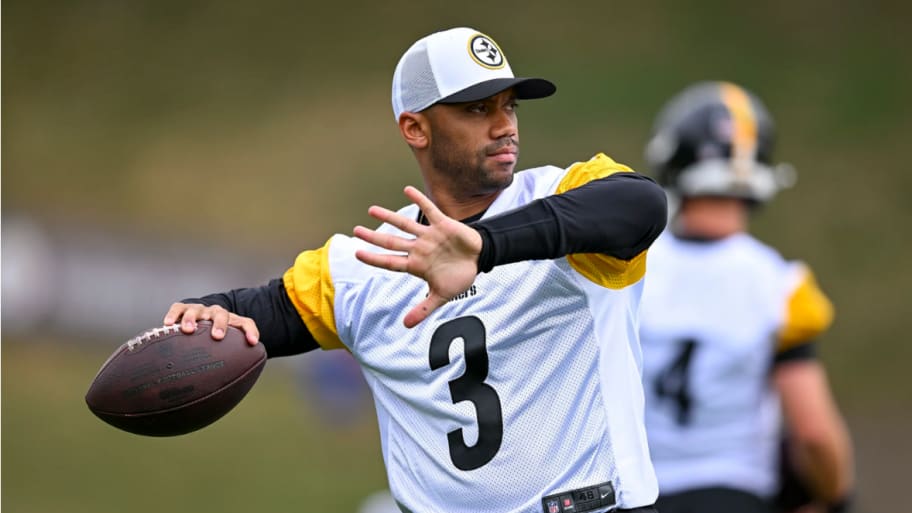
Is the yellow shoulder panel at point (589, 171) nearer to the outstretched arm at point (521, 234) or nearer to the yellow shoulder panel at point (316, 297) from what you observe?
the outstretched arm at point (521, 234)

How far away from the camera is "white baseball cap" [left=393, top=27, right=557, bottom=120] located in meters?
3.30

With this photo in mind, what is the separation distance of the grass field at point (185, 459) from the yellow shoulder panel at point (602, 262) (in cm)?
645

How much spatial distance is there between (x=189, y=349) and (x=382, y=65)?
42.9 feet

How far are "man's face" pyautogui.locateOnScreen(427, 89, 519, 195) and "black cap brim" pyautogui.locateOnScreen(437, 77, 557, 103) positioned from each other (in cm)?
3

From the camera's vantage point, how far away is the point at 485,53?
337 cm

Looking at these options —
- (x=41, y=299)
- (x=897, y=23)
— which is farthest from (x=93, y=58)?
(x=897, y=23)

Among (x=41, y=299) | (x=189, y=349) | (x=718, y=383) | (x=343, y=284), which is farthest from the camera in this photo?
(x=41, y=299)

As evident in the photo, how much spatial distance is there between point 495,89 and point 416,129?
0.32 m

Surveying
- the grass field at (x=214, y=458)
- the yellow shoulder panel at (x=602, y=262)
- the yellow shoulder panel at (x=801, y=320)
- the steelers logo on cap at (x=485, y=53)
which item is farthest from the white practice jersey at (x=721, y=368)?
the grass field at (x=214, y=458)

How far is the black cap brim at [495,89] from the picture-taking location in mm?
3260

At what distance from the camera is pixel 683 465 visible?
175 inches

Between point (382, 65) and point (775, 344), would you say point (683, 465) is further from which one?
point (382, 65)

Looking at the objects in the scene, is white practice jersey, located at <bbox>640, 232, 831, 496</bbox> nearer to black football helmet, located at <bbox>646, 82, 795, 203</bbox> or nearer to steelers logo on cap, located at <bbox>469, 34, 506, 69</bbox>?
black football helmet, located at <bbox>646, 82, 795, 203</bbox>

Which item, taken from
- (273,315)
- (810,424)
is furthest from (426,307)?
(810,424)
